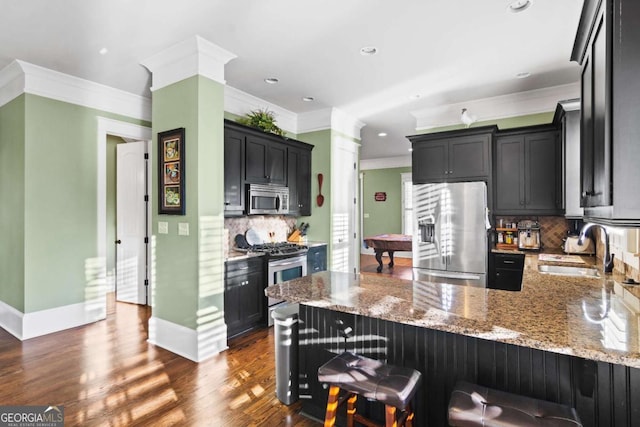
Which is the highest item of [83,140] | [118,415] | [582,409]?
[83,140]

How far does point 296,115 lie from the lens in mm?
5348

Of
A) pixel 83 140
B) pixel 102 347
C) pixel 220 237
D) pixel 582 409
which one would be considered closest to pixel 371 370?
pixel 582 409

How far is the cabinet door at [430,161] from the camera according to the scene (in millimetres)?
4539

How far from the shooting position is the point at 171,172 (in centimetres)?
329

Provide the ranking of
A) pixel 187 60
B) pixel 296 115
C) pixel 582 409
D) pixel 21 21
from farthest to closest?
1. pixel 296 115
2. pixel 187 60
3. pixel 21 21
4. pixel 582 409

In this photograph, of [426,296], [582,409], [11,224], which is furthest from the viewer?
[11,224]

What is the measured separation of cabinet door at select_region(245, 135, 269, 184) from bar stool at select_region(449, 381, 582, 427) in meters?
3.27

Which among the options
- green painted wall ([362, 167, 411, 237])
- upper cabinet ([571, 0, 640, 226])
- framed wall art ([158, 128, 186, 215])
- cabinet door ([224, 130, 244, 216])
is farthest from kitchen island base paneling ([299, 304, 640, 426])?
green painted wall ([362, 167, 411, 237])

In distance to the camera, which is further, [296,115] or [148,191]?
[296,115]

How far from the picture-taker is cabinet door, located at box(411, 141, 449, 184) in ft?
14.9

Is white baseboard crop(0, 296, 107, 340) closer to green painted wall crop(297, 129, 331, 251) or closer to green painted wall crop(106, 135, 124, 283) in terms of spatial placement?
green painted wall crop(106, 135, 124, 283)

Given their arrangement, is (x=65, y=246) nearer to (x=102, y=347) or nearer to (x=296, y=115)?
(x=102, y=347)

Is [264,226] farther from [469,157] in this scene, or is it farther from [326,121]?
[469,157]

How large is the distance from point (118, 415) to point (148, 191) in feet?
10.8
